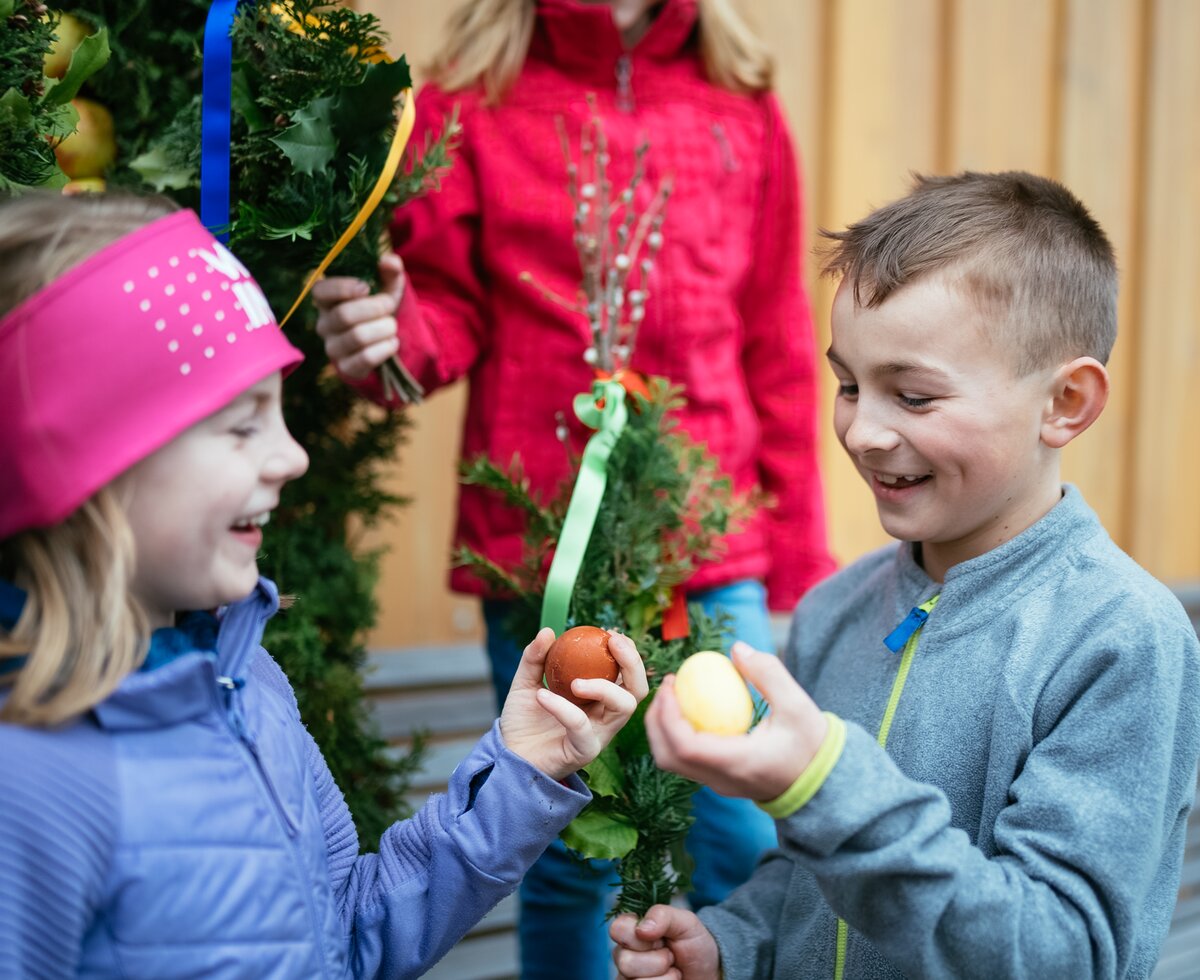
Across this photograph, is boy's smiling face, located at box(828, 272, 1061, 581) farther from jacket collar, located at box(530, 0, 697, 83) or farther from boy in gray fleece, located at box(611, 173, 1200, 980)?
jacket collar, located at box(530, 0, 697, 83)

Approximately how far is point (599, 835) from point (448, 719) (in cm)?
137

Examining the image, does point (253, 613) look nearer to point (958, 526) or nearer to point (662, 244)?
point (958, 526)

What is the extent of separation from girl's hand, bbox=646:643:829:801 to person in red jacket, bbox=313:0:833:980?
0.97 m

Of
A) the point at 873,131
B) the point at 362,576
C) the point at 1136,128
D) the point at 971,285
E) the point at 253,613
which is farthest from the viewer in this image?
the point at 1136,128

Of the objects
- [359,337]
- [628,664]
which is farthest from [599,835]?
[359,337]

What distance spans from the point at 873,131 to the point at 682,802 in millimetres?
2464

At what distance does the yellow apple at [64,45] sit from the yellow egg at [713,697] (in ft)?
3.74

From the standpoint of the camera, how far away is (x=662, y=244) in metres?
2.29

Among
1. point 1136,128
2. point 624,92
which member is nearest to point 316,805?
point 624,92

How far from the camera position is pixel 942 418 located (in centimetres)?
148

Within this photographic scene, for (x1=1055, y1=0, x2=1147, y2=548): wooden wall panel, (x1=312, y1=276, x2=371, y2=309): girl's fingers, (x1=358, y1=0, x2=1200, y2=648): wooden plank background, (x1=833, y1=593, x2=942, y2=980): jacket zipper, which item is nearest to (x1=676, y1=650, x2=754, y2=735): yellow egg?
(x1=833, y1=593, x2=942, y2=980): jacket zipper

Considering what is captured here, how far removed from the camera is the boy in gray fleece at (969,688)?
123 centimetres

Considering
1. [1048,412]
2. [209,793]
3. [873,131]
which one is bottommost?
[209,793]

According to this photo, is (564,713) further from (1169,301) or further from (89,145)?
(1169,301)
